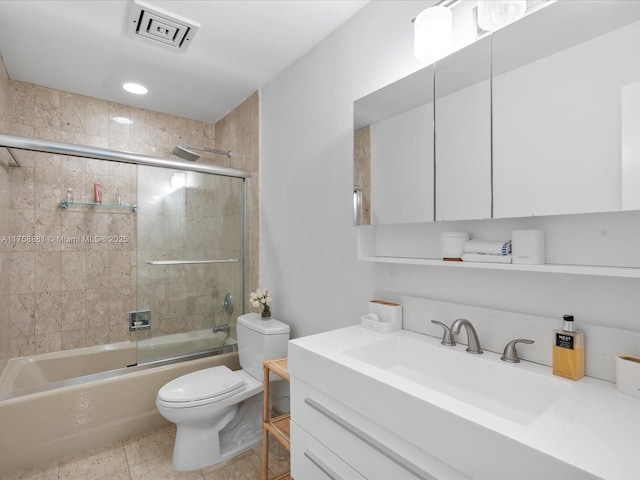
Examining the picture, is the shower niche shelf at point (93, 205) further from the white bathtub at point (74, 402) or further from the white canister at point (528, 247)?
the white canister at point (528, 247)

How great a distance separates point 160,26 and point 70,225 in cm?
171

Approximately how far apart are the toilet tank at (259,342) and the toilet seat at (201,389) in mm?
120

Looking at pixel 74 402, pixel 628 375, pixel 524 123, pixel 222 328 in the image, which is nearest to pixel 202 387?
pixel 222 328

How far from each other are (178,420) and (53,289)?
1.63 meters

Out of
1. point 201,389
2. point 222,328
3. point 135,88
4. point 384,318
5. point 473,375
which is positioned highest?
point 135,88

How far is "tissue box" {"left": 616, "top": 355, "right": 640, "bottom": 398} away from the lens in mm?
863

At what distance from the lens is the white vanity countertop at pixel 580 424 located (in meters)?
0.63

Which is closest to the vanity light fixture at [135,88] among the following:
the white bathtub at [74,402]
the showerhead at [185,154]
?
the showerhead at [185,154]

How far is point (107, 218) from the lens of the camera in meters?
2.85

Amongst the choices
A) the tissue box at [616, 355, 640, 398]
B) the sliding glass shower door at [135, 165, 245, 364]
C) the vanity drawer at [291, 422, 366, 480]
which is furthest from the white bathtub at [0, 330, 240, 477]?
the tissue box at [616, 355, 640, 398]

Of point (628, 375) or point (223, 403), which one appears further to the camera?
point (223, 403)

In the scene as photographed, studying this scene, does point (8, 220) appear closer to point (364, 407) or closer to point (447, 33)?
point (364, 407)

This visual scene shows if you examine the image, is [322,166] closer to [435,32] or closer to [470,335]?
[435,32]

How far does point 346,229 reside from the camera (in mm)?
1831
